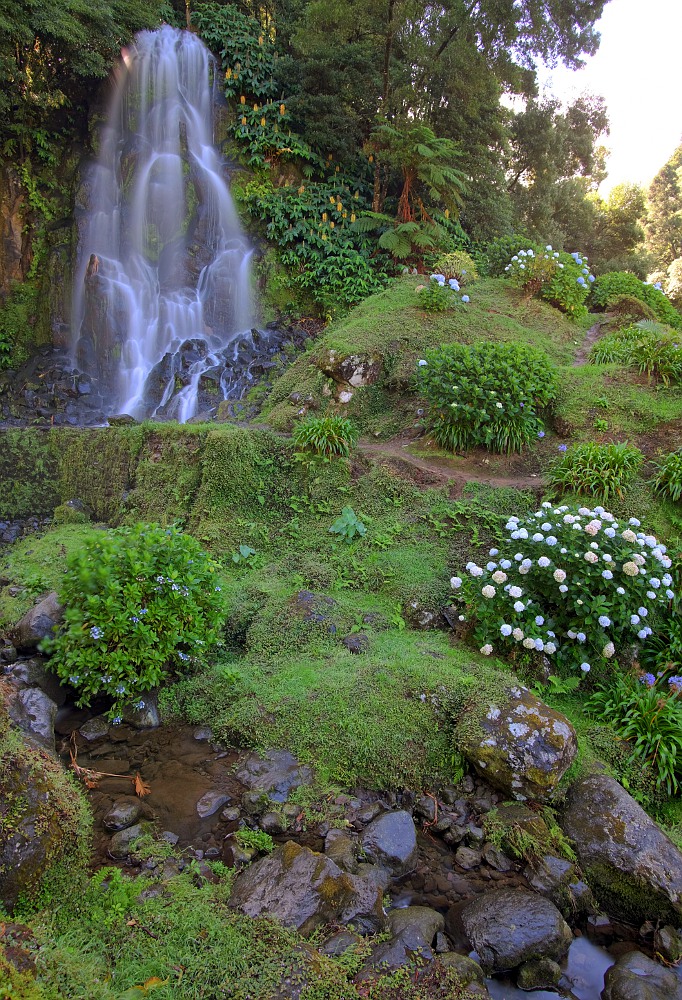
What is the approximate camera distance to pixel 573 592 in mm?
4750

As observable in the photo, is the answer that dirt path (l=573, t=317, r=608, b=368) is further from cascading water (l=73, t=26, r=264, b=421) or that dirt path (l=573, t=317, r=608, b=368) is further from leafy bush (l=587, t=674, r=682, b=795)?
cascading water (l=73, t=26, r=264, b=421)

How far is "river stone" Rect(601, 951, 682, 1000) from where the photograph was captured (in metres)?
2.97

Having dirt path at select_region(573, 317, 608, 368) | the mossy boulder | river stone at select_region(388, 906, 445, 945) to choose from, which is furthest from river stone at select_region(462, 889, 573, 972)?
dirt path at select_region(573, 317, 608, 368)

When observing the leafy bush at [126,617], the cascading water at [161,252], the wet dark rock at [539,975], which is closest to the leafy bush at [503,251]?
the cascading water at [161,252]

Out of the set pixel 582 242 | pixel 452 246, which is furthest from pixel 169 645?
pixel 582 242

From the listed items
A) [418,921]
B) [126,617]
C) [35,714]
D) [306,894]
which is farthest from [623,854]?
[35,714]

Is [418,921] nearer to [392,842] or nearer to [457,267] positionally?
[392,842]

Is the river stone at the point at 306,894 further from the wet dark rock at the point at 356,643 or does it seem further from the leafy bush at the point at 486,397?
the leafy bush at the point at 486,397

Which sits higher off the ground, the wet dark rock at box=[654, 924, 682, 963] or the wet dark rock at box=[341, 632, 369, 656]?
the wet dark rock at box=[341, 632, 369, 656]

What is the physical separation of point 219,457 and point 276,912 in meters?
5.22

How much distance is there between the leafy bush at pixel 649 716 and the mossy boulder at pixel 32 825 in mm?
3737

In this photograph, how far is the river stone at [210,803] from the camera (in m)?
3.88

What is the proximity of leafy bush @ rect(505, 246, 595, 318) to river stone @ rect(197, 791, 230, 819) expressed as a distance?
10243mm

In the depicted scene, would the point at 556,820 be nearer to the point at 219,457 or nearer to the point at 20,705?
the point at 20,705
